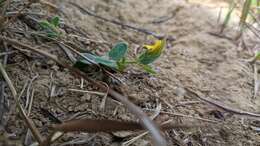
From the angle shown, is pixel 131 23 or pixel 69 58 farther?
pixel 131 23

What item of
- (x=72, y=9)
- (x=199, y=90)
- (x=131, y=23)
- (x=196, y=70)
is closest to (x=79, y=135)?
(x=199, y=90)

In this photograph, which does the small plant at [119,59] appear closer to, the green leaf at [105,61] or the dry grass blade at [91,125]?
the green leaf at [105,61]

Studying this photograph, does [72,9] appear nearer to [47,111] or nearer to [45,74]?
[45,74]

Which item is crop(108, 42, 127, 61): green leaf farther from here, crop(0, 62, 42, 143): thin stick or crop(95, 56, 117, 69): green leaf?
crop(0, 62, 42, 143): thin stick

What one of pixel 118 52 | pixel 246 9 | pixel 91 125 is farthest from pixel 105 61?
pixel 246 9

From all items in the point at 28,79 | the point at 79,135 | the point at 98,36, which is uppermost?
the point at 98,36

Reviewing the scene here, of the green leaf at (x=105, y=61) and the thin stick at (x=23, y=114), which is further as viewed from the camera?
the green leaf at (x=105, y=61)

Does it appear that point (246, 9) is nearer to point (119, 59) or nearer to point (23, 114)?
point (119, 59)

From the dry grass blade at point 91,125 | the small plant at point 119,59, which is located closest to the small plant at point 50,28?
the small plant at point 119,59
